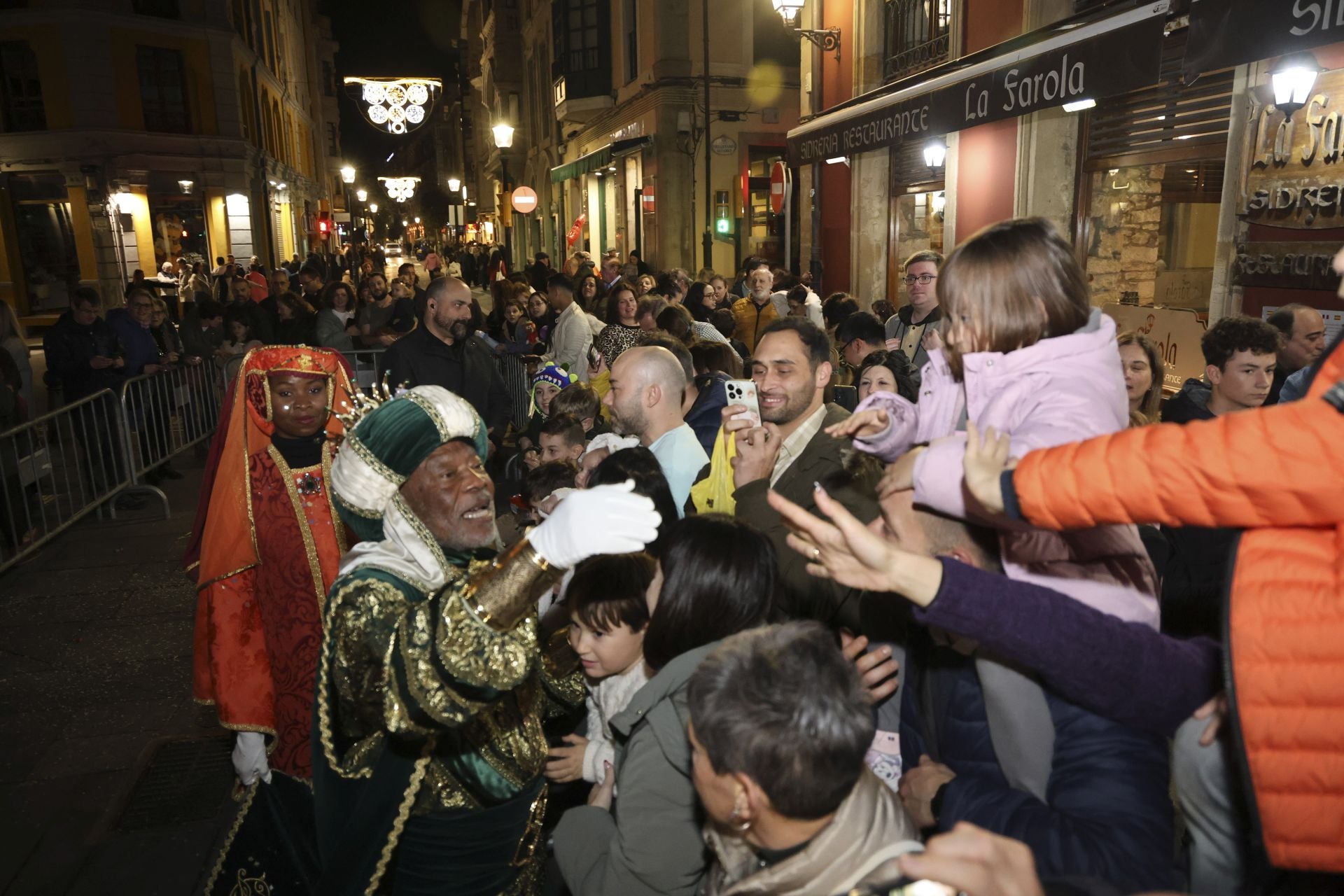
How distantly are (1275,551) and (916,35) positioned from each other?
1369cm

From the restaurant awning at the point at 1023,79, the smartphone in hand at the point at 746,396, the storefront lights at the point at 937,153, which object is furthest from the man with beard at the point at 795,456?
the storefront lights at the point at 937,153

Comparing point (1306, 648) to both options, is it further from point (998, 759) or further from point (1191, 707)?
point (998, 759)

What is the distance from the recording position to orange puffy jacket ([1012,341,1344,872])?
132cm

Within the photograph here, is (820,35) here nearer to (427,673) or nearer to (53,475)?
(53,475)

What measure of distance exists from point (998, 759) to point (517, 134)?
46.8m

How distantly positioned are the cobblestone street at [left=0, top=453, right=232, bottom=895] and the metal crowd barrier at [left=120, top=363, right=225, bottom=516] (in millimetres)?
1765

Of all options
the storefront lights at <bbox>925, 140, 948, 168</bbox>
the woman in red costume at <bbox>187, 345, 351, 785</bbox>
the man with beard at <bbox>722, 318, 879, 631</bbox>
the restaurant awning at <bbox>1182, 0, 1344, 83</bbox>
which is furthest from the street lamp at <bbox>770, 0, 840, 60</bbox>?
the woman in red costume at <bbox>187, 345, 351, 785</bbox>

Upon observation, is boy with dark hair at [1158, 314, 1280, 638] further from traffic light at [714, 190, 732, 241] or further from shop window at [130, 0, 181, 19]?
shop window at [130, 0, 181, 19]

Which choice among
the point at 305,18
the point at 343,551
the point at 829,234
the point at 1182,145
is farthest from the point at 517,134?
the point at 343,551

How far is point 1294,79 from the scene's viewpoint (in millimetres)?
6109

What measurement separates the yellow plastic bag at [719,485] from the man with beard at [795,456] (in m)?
0.33

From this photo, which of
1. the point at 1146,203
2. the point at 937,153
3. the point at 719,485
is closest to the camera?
the point at 719,485

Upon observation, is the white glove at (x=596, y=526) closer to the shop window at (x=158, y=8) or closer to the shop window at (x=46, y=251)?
the shop window at (x=46, y=251)

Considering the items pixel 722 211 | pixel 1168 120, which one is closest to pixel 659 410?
pixel 1168 120
